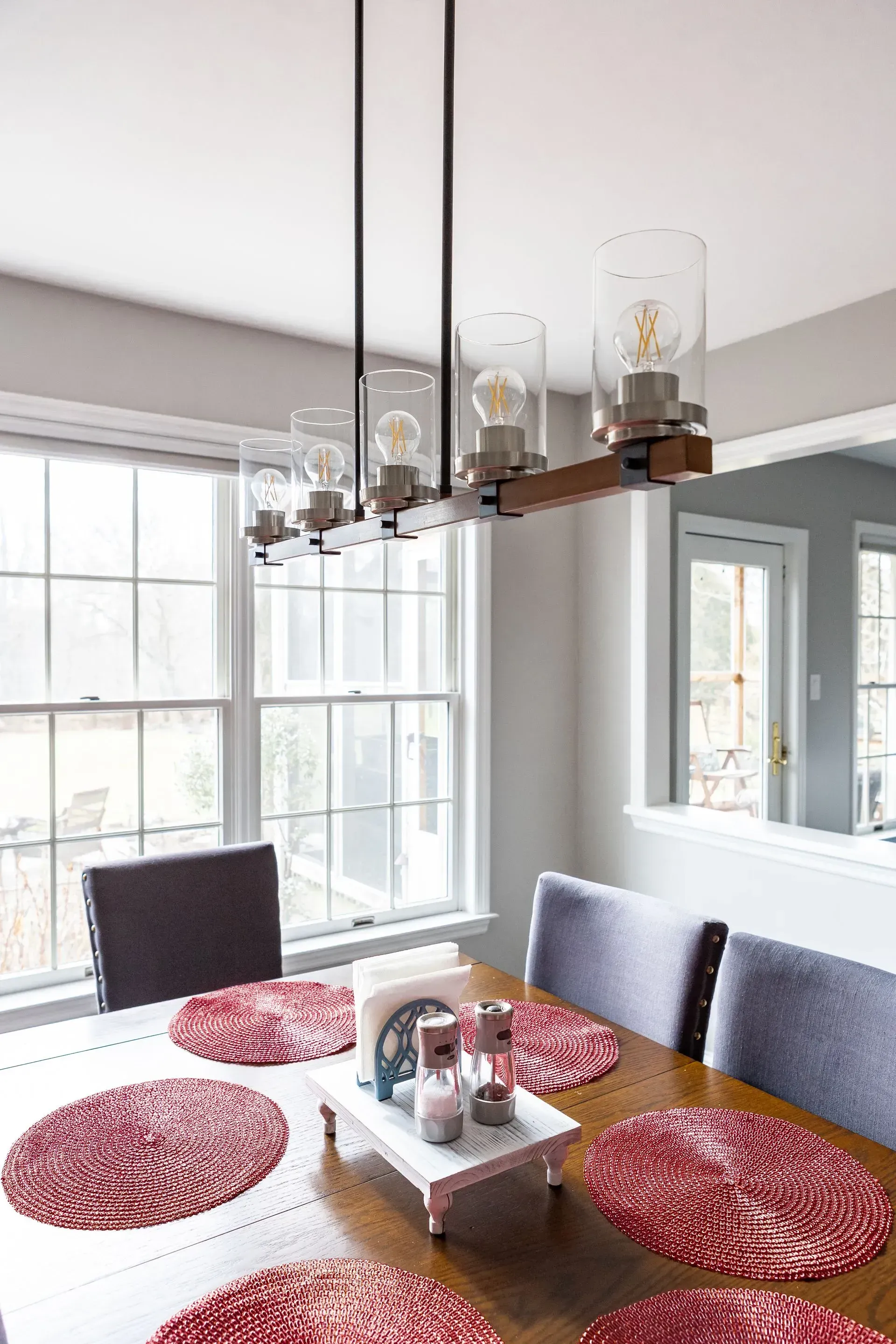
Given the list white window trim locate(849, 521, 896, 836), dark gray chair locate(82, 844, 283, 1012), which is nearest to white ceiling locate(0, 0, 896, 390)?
dark gray chair locate(82, 844, 283, 1012)

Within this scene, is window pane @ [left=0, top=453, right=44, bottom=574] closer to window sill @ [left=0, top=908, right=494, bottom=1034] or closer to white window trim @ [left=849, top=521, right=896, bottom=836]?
window sill @ [left=0, top=908, right=494, bottom=1034]

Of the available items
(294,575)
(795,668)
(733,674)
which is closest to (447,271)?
(294,575)

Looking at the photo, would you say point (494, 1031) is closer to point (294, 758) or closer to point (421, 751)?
point (294, 758)

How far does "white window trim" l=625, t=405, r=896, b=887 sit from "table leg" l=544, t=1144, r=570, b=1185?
6.00 ft

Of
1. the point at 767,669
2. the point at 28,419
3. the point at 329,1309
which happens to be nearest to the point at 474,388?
→ the point at 329,1309

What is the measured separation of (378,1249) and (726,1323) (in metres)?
0.39

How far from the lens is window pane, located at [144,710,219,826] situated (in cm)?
283

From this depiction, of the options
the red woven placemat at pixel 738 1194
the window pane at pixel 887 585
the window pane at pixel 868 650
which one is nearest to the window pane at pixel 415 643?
the red woven placemat at pixel 738 1194

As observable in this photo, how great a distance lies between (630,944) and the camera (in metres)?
1.96

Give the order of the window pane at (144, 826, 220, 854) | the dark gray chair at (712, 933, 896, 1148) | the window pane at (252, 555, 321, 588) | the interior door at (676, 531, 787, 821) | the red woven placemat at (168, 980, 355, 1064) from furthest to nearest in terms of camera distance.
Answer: the interior door at (676, 531, 787, 821), the window pane at (252, 555, 321, 588), the window pane at (144, 826, 220, 854), the red woven placemat at (168, 980, 355, 1064), the dark gray chair at (712, 933, 896, 1148)

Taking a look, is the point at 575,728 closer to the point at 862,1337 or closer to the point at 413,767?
the point at 413,767

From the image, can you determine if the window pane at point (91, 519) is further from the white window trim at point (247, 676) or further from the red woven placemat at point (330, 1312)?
the red woven placemat at point (330, 1312)

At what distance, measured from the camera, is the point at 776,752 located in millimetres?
4480

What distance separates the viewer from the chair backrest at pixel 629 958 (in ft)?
5.95
